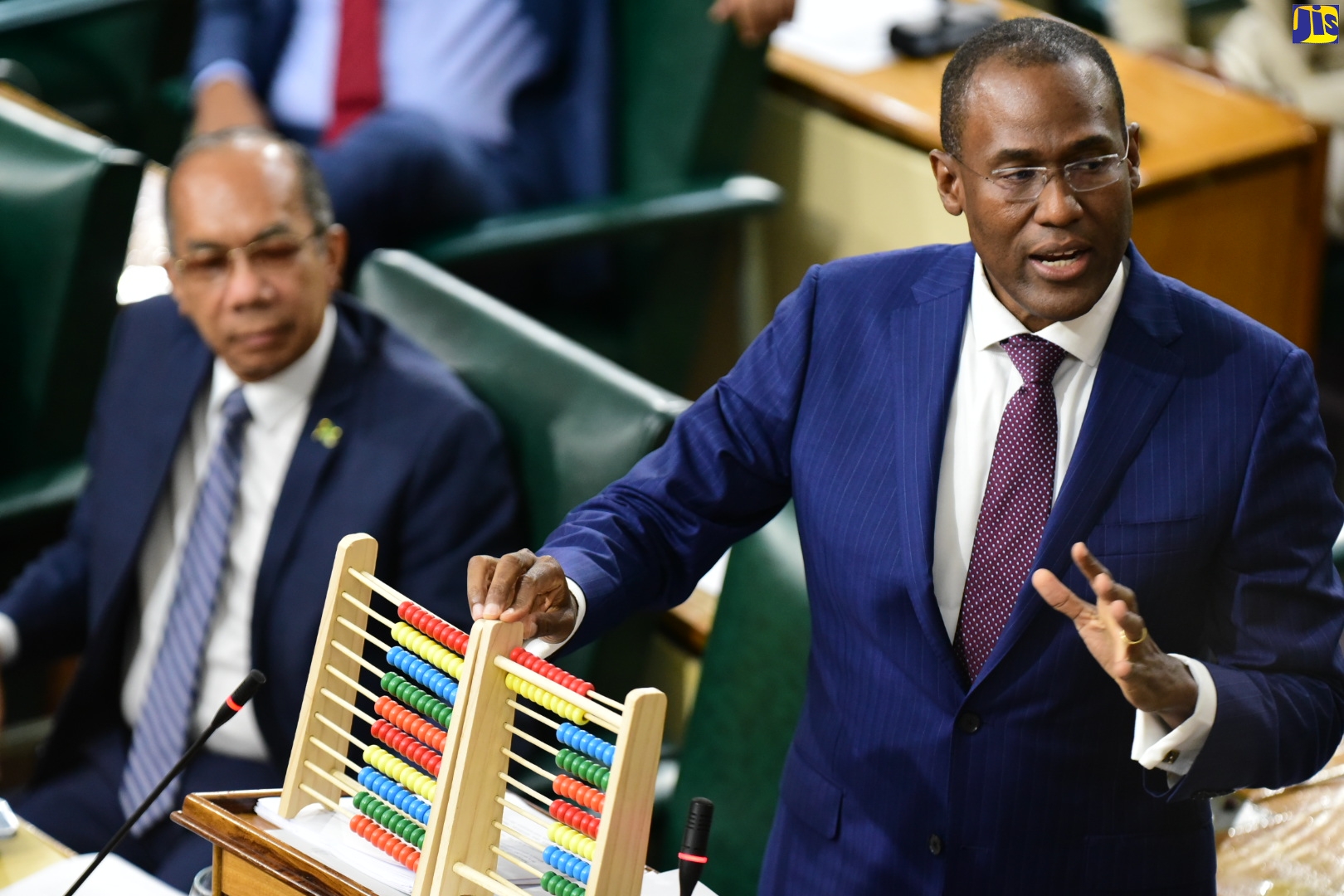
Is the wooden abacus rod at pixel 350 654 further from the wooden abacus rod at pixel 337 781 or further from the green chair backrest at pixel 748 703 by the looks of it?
the green chair backrest at pixel 748 703

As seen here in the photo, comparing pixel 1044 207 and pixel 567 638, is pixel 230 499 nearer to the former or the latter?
pixel 567 638

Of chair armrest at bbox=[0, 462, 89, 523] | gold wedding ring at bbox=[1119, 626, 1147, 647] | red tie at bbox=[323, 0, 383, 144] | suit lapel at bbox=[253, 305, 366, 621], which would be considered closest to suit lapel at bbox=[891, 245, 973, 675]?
gold wedding ring at bbox=[1119, 626, 1147, 647]

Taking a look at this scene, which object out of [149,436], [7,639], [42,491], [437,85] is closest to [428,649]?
[149,436]

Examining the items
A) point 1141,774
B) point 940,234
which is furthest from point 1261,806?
point 940,234

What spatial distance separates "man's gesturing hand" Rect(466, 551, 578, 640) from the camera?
1374 millimetres

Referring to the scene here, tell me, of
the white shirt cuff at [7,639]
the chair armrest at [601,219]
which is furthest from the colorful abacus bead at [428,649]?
the chair armrest at [601,219]

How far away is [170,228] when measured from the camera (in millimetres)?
2424

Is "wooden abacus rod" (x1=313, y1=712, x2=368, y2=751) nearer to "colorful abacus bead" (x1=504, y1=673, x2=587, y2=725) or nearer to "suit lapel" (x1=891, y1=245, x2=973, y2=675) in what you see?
"colorful abacus bead" (x1=504, y1=673, x2=587, y2=725)

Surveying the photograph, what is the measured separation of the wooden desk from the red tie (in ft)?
2.70

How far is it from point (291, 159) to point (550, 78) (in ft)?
4.24

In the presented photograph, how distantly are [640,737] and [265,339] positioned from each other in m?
1.22

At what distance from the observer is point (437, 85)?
3.62m

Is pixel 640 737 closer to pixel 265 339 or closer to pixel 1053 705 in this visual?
pixel 1053 705

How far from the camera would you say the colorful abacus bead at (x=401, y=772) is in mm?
1449
